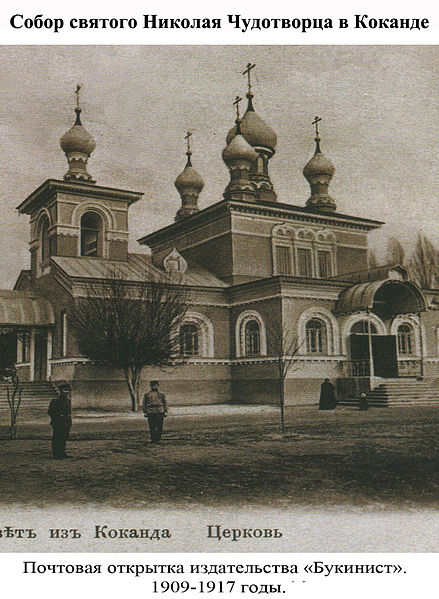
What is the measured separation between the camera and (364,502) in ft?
22.7

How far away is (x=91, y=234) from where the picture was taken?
21656 mm

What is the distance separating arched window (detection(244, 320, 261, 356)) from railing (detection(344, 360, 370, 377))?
292cm

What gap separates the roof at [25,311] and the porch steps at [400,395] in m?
9.33

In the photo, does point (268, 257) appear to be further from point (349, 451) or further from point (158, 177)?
point (349, 451)

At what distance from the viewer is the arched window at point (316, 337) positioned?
1978 centimetres

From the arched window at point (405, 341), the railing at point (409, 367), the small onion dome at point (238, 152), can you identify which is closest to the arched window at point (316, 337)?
the railing at point (409, 367)

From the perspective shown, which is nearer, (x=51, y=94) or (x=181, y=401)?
(x=51, y=94)

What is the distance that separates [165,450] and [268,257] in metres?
14.1

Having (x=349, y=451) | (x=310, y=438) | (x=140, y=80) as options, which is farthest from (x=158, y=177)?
(x=349, y=451)

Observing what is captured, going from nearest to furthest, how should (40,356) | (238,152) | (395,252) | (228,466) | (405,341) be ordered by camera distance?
(228,466) < (395,252) < (40,356) < (405,341) < (238,152)

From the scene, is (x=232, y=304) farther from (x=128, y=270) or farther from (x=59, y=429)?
(x=59, y=429)

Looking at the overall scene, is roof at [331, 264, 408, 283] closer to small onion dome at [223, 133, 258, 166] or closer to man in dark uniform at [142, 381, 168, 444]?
small onion dome at [223, 133, 258, 166]

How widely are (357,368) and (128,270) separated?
8.16m

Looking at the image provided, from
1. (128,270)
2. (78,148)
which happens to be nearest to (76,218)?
(128,270)
